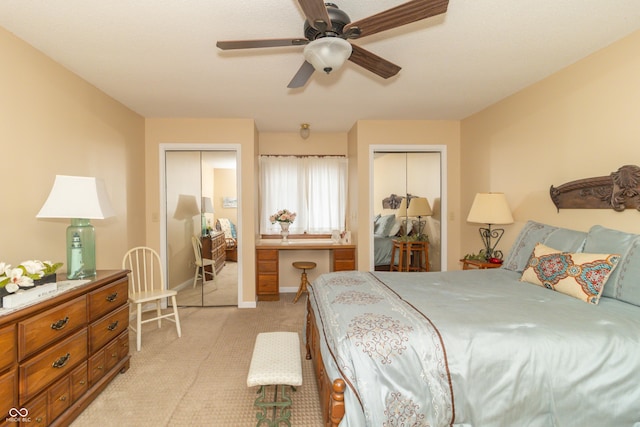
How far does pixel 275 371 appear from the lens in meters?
1.80

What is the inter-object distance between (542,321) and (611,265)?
74 centimetres

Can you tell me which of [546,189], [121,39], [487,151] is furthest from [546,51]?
[121,39]

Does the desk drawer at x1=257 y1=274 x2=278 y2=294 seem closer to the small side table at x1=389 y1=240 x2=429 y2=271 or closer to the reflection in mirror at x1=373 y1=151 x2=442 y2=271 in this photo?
the reflection in mirror at x1=373 y1=151 x2=442 y2=271

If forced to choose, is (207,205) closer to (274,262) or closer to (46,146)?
(274,262)

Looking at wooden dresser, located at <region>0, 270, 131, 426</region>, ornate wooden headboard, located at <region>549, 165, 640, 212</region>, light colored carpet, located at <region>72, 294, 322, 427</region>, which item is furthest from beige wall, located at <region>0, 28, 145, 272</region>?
ornate wooden headboard, located at <region>549, 165, 640, 212</region>

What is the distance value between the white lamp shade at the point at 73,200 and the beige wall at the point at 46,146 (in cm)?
29

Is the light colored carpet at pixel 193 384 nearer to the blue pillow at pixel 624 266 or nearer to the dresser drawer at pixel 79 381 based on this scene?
the dresser drawer at pixel 79 381

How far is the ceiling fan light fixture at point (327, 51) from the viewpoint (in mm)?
1606

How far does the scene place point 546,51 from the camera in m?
2.40

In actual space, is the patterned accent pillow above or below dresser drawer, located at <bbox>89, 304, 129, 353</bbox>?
above

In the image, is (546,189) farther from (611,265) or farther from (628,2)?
(628,2)

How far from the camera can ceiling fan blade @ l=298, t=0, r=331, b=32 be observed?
1375 millimetres

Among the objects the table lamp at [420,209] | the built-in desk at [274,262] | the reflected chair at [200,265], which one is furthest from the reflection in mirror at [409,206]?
the reflected chair at [200,265]

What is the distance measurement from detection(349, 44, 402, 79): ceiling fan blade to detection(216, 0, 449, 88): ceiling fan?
1cm
